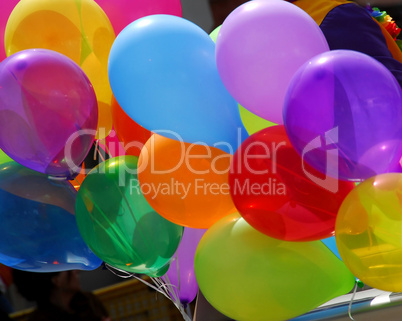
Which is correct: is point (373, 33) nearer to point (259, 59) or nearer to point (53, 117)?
point (259, 59)

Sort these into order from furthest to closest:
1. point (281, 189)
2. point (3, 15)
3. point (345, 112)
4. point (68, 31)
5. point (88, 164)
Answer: point (88, 164), point (3, 15), point (68, 31), point (281, 189), point (345, 112)

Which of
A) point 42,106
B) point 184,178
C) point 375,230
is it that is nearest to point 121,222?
point 184,178

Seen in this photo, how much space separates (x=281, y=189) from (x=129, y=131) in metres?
0.38

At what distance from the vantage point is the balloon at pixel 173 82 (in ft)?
3.32

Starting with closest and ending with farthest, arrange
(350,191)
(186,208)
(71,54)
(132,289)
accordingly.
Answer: (350,191), (186,208), (71,54), (132,289)

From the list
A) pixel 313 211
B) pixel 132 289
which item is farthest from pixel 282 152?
pixel 132 289

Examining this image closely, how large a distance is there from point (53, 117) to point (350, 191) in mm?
523

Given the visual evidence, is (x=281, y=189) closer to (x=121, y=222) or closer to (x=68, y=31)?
(x=121, y=222)

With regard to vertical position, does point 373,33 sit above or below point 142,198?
above

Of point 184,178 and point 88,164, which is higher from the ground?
point 184,178

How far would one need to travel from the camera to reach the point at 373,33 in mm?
1273

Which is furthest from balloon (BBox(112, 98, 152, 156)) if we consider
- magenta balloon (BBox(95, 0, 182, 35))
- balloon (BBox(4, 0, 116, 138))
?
magenta balloon (BBox(95, 0, 182, 35))

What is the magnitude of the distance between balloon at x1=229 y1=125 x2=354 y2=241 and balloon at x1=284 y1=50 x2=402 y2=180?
0.20 ft

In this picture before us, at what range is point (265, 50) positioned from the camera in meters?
0.96
